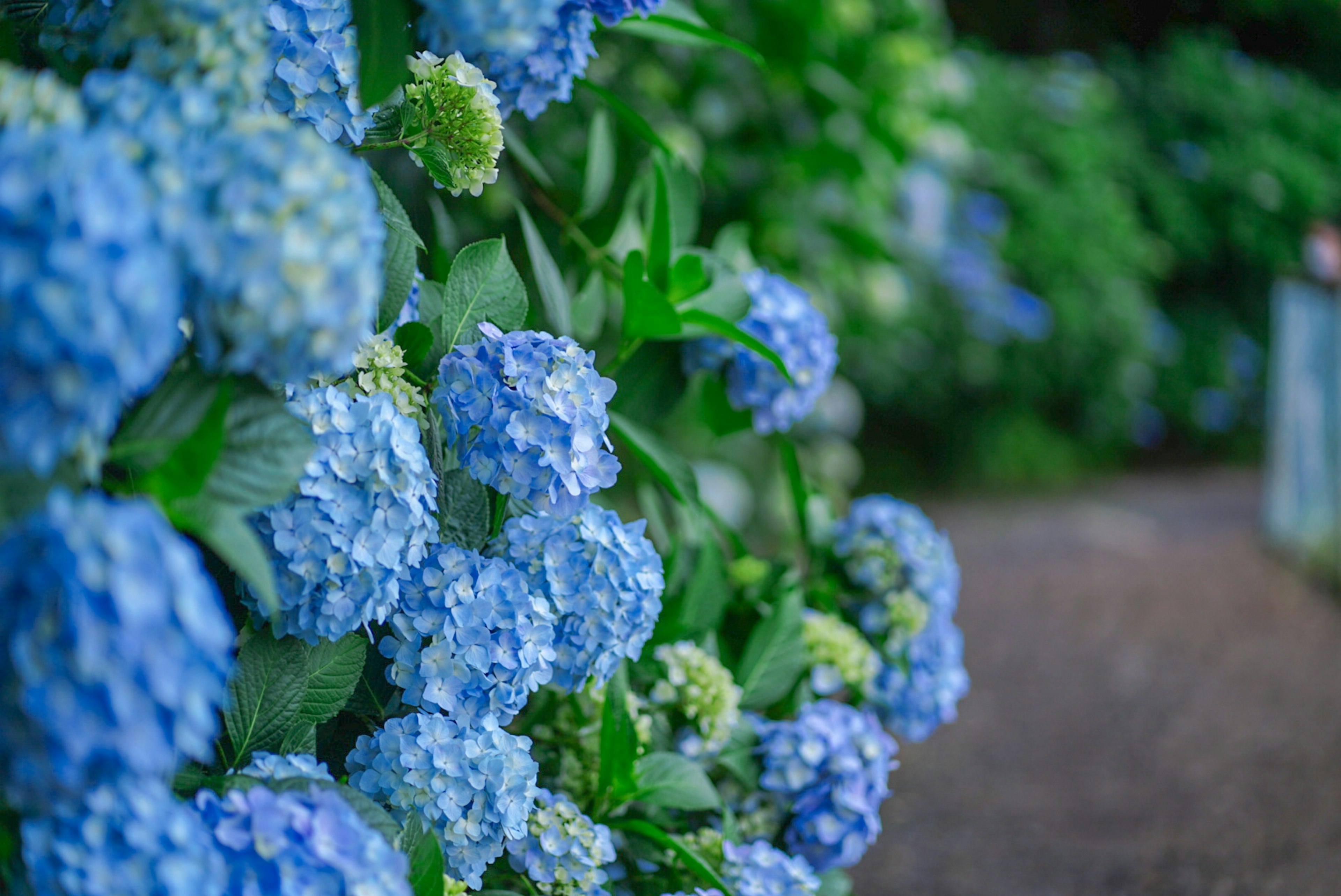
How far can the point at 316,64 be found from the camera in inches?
26.3

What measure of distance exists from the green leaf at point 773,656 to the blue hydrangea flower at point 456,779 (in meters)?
0.41

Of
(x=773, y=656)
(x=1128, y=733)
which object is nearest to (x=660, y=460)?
(x=773, y=656)

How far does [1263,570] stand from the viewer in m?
3.68

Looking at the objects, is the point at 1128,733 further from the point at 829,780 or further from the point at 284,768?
the point at 284,768

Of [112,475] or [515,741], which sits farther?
[515,741]

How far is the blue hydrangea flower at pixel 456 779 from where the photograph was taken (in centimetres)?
73

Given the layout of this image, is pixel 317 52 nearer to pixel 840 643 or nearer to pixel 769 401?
pixel 769 401

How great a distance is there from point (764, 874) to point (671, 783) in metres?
0.11

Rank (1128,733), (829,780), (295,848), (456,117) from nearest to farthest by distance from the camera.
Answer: (295,848) < (456,117) < (829,780) < (1128,733)

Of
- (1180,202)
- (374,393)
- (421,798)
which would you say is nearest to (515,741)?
(421,798)

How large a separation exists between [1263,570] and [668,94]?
277 cm

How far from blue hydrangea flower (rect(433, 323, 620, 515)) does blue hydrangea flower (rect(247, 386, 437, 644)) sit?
82mm

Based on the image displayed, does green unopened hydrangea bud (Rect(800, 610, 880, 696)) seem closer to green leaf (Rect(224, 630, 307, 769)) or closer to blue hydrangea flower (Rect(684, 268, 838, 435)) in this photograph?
blue hydrangea flower (Rect(684, 268, 838, 435))

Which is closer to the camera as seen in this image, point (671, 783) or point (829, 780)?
point (671, 783)
